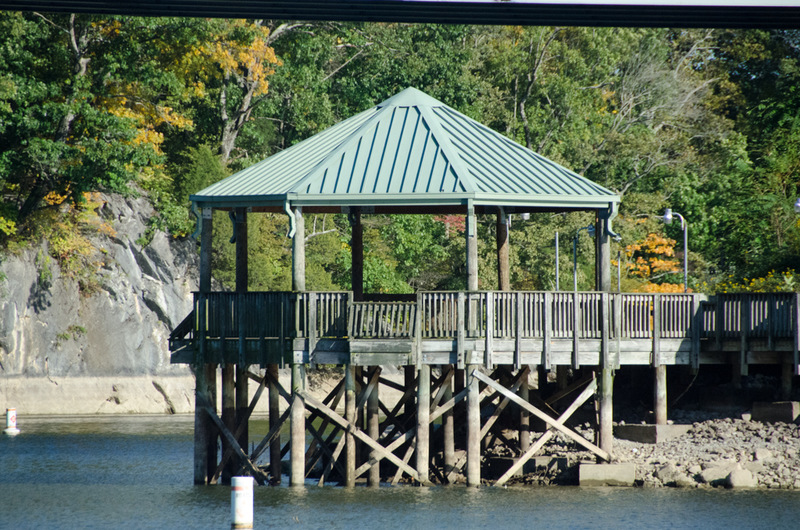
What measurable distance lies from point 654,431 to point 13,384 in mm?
26555

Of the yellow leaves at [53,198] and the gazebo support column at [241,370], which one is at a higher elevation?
the yellow leaves at [53,198]

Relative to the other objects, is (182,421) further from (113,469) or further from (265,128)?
(265,128)

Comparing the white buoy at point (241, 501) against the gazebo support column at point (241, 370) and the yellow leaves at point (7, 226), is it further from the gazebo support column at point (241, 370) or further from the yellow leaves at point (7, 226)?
the yellow leaves at point (7, 226)

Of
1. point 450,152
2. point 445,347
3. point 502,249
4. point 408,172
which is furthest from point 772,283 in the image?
point 445,347

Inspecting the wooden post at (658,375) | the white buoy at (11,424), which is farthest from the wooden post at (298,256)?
the white buoy at (11,424)

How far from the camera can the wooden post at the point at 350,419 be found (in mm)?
24438

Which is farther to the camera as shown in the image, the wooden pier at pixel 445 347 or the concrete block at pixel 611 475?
the concrete block at pixel 611 475

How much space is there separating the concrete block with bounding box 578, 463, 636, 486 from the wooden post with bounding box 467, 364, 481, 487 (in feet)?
7.50

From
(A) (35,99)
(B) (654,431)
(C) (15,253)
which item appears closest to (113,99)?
A: (A) (35,99)

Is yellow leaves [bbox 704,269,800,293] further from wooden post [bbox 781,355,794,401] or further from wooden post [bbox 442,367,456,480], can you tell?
wooden post [bbox 442,367,456,480]

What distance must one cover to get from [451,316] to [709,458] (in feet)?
19.8

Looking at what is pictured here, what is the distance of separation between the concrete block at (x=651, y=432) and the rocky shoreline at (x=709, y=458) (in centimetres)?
13

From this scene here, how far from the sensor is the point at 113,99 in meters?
47.2

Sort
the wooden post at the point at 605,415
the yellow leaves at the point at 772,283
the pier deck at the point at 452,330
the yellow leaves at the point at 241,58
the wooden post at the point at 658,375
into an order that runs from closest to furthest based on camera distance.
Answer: the pier deck at the point at 452,330
the wooden post at the point at 605,415
the wooden post at the point at 658,375
the yellow leaves at the point at 772,283
the yellow leaves at the point at 241,58
